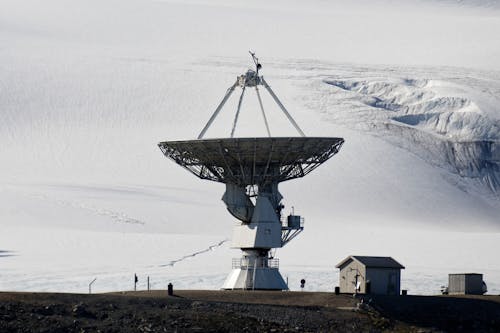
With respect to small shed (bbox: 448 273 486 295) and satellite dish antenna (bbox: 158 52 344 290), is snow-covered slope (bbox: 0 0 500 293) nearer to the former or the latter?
small shed (bbox: 448 273 486 295)

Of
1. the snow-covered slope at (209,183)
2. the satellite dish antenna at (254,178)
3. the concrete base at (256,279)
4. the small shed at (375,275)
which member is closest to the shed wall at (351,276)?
the small shed at (375,275)

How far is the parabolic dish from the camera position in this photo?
204ft

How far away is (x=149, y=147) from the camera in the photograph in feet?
436

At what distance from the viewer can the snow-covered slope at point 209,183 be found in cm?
8912

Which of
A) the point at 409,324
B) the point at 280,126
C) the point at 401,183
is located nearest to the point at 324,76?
the point at 280,126

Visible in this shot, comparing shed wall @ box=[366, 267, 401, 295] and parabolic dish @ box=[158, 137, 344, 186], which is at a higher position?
parabolic dish @ box=[158, 137, 344, 186]

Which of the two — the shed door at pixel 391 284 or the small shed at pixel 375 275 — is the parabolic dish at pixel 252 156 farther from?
the shed door at pixel 391 284

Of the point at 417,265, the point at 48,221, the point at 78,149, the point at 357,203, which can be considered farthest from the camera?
the point at 78,149

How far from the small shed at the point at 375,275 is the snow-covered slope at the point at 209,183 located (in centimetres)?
1124

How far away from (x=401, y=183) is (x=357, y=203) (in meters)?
8.02

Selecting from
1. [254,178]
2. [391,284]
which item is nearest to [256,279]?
[254,178]

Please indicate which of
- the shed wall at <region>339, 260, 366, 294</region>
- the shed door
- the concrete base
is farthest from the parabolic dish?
Answer: the shed door

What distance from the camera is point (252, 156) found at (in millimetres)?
63438

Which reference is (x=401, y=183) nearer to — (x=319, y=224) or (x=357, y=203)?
(x=357, y=203)
